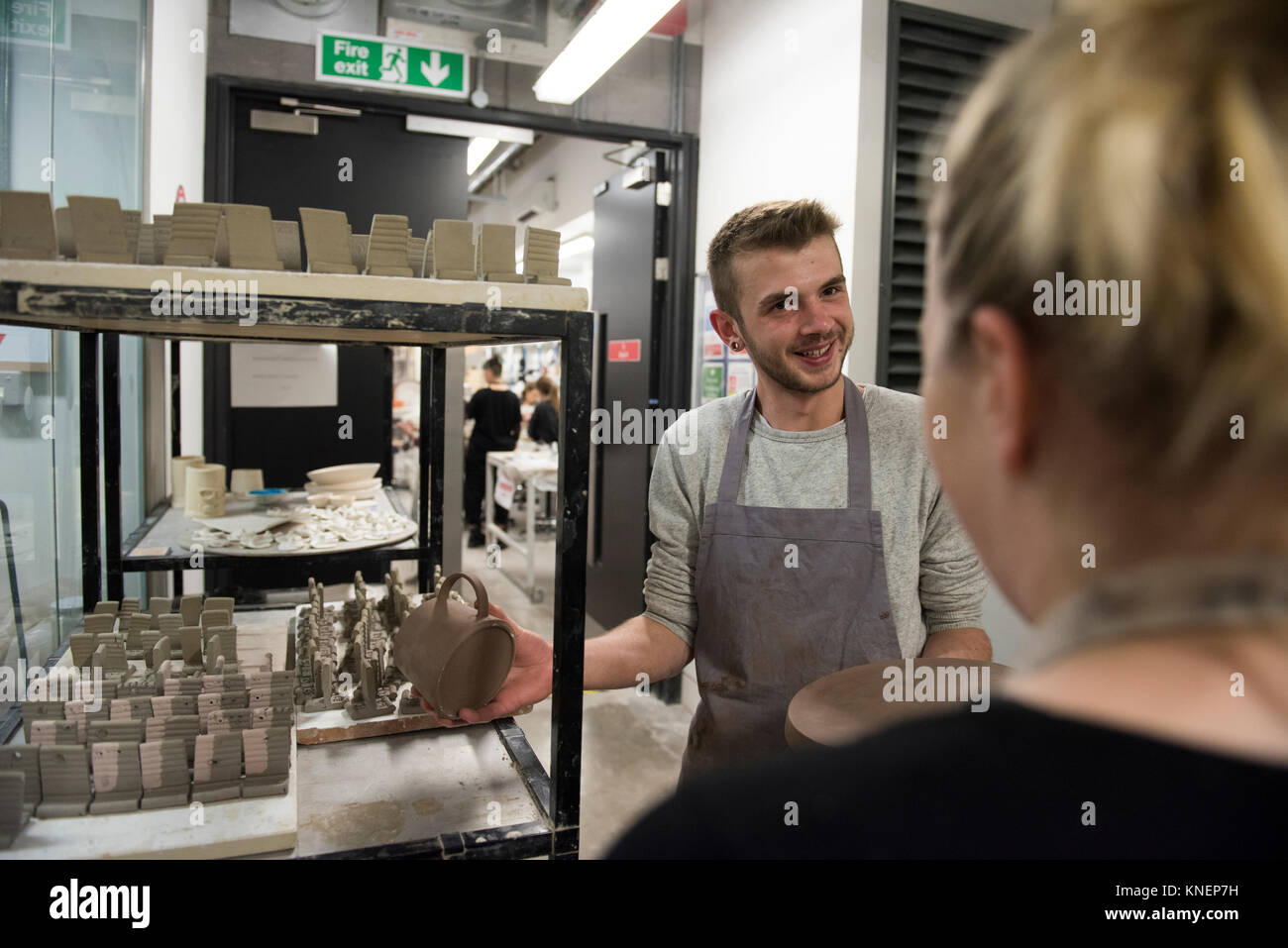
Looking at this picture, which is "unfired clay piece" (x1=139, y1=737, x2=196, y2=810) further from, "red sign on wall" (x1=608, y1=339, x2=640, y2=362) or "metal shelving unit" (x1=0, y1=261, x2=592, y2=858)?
"red sign on wall" (x1=608, y1=339, x2=640, y2=362)

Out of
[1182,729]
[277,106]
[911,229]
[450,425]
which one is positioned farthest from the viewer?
[450,425]

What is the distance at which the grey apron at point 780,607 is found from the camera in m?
1.80

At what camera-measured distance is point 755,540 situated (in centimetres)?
186

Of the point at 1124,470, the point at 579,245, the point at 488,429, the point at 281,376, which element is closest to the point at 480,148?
the point at 488,429

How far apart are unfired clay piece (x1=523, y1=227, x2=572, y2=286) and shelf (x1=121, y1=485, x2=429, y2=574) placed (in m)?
1.35

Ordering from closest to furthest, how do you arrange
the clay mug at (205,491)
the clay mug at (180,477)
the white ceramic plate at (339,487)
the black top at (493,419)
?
1. the clay mug at (205,491)
2. the clay mug at (180,477)
3. the white ceramic plate at (339,487)
4. the black top at (493,419)

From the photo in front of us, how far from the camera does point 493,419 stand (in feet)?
25.8

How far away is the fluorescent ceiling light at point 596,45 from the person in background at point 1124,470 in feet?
9.91

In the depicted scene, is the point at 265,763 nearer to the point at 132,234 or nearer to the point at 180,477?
the point at 132,234

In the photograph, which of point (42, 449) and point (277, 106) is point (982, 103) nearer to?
point (42, 449)

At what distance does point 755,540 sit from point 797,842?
137 cm

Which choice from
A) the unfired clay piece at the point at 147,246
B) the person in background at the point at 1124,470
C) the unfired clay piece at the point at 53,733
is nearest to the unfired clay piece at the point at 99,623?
the unfired clay piece at the point at 53,733

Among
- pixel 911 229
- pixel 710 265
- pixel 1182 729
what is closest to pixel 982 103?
pixel 1182 729

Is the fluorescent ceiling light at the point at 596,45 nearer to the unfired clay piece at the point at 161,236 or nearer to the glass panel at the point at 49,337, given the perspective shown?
the glass panel at the point at 49,337
